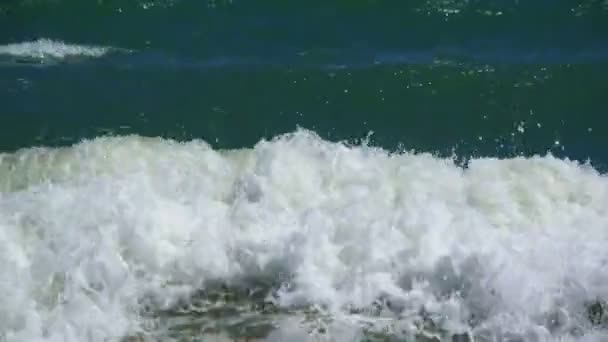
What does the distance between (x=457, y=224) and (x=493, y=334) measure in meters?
1.64

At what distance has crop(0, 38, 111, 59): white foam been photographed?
619 inches

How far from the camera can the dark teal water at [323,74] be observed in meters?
12.9

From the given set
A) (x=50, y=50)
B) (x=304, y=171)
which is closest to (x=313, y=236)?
(x=304, y=171)

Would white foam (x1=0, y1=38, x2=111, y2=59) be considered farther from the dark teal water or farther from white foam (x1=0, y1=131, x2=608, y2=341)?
white foam (x1=0, y1=131, x2=608, y2=341)

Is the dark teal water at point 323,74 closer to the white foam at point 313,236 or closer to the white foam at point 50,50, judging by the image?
the white foam at point 50,50

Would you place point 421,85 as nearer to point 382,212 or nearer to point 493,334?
point 382,212

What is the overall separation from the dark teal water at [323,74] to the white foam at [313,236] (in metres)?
1.48

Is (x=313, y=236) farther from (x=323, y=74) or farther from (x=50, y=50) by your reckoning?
(x=50, y=50)

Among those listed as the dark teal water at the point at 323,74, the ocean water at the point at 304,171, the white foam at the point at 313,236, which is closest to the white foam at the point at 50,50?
the ocean water at the point at 304,171

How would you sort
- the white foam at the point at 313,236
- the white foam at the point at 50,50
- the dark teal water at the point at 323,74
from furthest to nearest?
the white foam at the point at 50,50
the dark teal water at the point at 323,74
the white foam at the point at 313,236

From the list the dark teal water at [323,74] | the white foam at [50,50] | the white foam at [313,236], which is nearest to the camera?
the white foam at [313,236]

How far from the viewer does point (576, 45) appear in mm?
15336

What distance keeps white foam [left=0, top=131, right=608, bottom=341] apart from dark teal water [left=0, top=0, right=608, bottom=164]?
1.48 meters

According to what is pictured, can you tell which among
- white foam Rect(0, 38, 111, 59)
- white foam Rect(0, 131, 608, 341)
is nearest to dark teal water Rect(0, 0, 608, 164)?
white foam Rect(0, 38, 111, 59)
